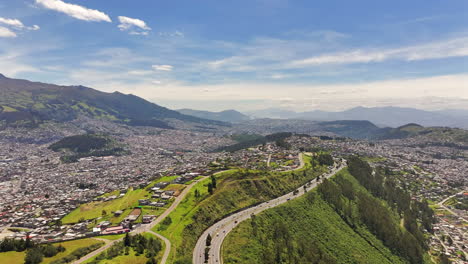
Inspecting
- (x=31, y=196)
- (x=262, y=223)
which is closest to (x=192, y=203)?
(x=262, y=223)

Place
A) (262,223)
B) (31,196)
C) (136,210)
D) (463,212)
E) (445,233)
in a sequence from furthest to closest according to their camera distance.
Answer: (463,212) → (31,196) → (445,233) → (136,210) → (262,223)

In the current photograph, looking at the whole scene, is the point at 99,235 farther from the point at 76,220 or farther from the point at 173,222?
the point at 76,220

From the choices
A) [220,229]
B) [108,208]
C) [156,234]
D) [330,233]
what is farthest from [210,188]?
[330,233]

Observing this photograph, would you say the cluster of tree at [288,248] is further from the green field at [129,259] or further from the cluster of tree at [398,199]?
the cluster of tree at [398,199]

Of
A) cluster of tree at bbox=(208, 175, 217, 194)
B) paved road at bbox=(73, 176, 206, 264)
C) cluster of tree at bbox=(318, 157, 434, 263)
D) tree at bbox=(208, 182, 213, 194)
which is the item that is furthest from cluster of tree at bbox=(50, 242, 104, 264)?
cluster of tree at bbox=(318, 157, 434, 263)

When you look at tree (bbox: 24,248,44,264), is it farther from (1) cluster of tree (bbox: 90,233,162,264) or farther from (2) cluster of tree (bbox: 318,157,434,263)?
(2) cluster of tree (bbox: 318,157,434,263)

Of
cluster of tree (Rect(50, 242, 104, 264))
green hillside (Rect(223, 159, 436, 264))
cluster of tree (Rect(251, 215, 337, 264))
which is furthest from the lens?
green hillside (Rect(223, 159, 436, 264))

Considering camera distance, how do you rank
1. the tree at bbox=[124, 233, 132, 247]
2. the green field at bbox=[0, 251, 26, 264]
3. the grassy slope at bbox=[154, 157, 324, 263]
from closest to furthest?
1. the green field at bbox=[0, 251, 26, 264]
2. the tree at bbox=[124, 233, 132, 247]
3. the grassy slope at bbox=[154, 157, 324, 263]
